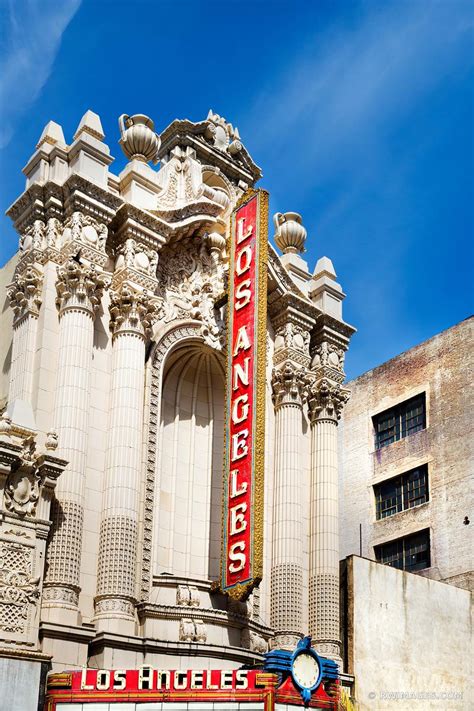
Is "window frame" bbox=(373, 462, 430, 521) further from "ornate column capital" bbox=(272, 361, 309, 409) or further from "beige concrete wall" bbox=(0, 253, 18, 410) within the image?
"beige concrete wall" bbox=(0, 253, 18, 410)

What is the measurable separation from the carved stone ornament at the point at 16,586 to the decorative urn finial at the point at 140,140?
449 inches

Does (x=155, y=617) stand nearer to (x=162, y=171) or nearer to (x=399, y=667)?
(x=399, y=667)

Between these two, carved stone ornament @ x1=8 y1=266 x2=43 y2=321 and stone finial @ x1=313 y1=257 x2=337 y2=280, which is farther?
stone finial @ x1=313 y1=257 x2=337 y2=280

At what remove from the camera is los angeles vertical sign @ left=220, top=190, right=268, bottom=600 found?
2662cm

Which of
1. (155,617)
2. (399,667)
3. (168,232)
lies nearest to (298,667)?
(155,617)

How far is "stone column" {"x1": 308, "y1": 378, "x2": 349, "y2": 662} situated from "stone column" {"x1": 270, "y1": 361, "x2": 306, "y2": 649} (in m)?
Result: 0.72

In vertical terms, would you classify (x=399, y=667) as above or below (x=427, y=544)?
below

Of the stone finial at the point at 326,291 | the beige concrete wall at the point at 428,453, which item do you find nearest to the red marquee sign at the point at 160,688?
the stone finial at the point at 326,291

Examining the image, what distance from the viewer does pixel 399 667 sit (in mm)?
31156

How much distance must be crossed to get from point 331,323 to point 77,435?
1016 centimetres

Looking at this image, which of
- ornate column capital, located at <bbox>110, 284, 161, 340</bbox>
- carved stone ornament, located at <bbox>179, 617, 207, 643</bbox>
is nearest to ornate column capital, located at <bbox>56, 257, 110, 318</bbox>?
ornate column capital, located at <bbox>110, 284, 161, 340</bbox>

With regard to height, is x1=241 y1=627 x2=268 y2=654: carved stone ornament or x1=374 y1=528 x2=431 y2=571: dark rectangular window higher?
x1=374 y1=528 x2=431 y2=571: dark rectangular window

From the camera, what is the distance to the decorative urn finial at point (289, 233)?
111 feet

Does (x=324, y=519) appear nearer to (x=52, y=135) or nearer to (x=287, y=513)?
(x=287, y=513)
